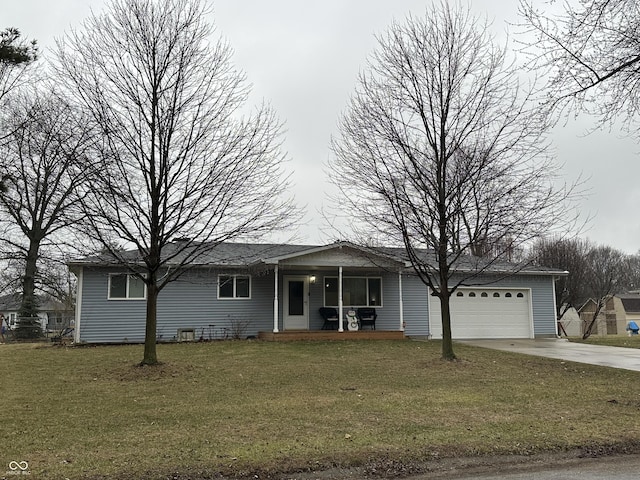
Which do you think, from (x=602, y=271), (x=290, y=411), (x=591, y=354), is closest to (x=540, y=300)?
(x=591, y=354)

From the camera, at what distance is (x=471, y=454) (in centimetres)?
510

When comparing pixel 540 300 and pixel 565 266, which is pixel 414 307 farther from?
pixel 565 266

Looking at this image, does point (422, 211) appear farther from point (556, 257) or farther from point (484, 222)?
point (556, 257)

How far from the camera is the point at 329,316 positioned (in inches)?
730

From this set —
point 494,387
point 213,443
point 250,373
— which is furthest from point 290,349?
point 213,443

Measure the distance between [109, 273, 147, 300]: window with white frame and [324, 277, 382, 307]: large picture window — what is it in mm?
6505

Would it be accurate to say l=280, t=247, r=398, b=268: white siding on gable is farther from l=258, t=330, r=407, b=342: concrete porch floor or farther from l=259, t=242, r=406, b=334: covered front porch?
l=258, t=330, r=407, b=342: concrete porch floor

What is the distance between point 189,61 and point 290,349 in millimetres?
7737

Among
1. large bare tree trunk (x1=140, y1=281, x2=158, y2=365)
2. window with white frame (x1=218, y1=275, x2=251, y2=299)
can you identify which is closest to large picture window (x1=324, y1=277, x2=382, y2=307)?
window with white frame (x1=218, y1=275, x2=251, y2=299)

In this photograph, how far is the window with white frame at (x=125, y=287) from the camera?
17.1 meters

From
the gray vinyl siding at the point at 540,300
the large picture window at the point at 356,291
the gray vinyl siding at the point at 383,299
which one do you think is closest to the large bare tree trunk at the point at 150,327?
the gray vinyl siding at the point at 383,299

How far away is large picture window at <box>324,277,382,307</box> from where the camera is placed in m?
19.2

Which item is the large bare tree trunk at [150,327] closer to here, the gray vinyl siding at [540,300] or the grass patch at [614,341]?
the gray vinyl siding at [540,300]

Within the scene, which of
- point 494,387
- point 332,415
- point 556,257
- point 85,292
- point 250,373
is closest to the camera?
point 332,415
